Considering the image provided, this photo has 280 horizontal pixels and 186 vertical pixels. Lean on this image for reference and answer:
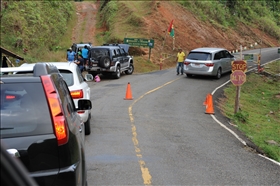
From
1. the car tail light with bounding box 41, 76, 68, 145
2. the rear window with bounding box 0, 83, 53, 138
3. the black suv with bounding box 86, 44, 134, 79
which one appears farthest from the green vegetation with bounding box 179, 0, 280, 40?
the rear window with bounding box 0, 83, 53, 138

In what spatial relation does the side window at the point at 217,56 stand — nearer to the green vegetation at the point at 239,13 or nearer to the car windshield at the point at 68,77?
the car windshield at the point at 68,77

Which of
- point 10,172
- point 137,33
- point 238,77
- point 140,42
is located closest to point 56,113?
point 10,172

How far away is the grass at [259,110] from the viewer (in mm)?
11188

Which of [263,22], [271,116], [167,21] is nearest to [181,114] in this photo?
[271,116]

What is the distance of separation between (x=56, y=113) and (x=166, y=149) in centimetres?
503

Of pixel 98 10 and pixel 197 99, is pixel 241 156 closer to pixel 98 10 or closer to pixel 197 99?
pixel 197 99

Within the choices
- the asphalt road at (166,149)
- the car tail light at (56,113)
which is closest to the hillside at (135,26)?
the asphalt road at (166,149)

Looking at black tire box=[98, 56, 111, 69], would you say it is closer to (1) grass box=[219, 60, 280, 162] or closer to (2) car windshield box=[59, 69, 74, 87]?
(1) grass box=[219, 60, 280, 162]

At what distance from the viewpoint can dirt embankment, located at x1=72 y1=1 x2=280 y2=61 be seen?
39.2 metres

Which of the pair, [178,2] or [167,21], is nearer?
[167,21]

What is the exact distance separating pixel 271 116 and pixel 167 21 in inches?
1035

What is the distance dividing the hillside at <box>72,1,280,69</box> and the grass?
1134cm

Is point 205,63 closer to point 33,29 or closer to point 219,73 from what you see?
point 219,73

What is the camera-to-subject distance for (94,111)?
1316 cm
